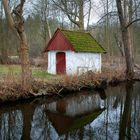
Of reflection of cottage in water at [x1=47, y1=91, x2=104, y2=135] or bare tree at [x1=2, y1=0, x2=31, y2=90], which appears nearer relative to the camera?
reflection of cottage in water at [x1=47, y1=91, x2=104, y2=135]

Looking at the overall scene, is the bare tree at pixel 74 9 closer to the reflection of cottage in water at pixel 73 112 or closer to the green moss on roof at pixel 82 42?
the green moss on roof at pixel 82 42

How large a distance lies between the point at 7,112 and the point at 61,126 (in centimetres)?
253

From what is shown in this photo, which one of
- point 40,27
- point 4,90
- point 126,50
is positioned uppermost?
point 40,27

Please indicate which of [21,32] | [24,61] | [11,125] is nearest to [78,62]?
[24,61]

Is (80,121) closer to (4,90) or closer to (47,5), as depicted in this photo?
(4,90)

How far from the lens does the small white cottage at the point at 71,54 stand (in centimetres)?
1889

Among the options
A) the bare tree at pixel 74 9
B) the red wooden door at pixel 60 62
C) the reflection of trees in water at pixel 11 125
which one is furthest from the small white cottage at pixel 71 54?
the reflection of trees in water at pixel 11 125

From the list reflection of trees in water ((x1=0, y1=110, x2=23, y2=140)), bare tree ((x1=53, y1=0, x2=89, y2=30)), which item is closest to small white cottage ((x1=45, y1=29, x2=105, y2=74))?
bare tree ((x1=53, y1=0, x2=89, y2=30))

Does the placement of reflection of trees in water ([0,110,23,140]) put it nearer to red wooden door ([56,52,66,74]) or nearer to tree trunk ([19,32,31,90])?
tree trunk ([19,32,31,90])

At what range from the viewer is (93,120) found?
32.4 feet

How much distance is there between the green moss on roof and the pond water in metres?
5.40

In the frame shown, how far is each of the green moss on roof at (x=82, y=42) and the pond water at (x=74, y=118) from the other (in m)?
5.40

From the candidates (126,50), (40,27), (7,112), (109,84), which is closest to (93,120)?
(7,112)

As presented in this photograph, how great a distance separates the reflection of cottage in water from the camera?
9289mm
